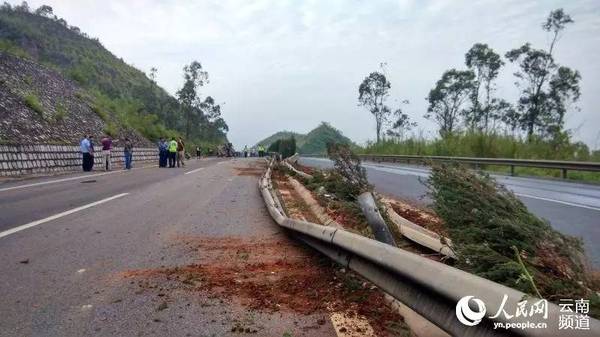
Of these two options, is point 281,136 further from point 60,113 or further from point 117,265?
point 117,265

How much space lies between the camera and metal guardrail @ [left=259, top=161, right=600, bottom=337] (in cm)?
194

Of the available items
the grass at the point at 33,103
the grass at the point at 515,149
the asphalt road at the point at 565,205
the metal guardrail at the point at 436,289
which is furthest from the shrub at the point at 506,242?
the grass at the point at 33,103

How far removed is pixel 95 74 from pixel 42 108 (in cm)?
4649

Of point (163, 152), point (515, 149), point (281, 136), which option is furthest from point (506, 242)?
point (281, 136)

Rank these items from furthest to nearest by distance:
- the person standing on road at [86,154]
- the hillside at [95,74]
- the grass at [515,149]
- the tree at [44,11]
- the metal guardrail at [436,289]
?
the tree at [44,11]
the hillside at [95,74]
the person standing on road at [86,154]
the grass at [515,149]
the metal guardrail at [436,289]

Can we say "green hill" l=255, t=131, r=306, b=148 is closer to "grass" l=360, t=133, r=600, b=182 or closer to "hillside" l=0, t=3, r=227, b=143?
"hillside" l=0, t=3, r=227, b=143

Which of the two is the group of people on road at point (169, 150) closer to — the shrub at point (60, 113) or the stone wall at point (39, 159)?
the stone wall at point (39, 159)

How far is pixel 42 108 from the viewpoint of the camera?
2981 centimetres

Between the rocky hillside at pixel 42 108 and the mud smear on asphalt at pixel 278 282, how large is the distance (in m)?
19.1

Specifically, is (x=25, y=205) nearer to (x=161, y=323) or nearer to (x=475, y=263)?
(x=161, y=323)

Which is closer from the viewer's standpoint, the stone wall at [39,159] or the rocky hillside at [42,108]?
the stone wall at [39,159]

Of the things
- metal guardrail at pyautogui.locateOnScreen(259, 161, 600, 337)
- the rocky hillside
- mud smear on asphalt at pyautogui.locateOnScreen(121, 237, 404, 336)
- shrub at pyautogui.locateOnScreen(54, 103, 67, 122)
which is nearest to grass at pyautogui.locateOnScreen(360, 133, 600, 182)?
mud smear on asphalt at pyautogui.locateOnScreen(121, 237, 404, 336)

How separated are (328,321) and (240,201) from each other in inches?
311

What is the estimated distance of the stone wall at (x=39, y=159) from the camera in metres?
19.7
